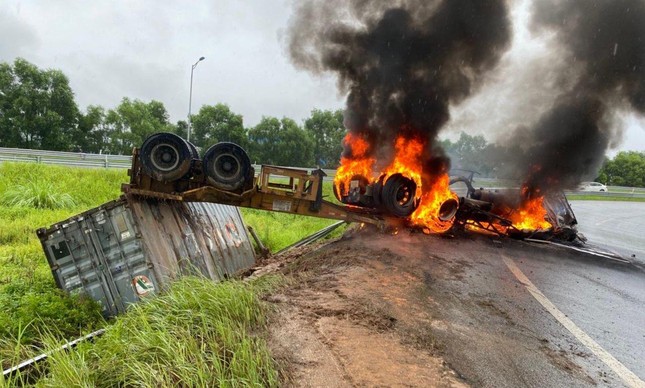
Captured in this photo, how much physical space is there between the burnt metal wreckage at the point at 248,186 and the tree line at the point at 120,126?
2887cm

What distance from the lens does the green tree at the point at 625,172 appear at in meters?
45.4

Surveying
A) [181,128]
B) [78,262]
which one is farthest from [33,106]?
[78,262]

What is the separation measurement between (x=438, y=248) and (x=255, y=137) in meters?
33.6

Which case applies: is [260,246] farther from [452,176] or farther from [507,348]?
[507,348]

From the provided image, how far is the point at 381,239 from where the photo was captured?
7.25 metres

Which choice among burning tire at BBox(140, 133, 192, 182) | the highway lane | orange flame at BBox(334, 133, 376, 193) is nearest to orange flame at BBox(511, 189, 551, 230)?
the highway lane

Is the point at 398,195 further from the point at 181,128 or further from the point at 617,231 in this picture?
the point at 181,128

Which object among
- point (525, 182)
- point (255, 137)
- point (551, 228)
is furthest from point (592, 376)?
point (255, 137)

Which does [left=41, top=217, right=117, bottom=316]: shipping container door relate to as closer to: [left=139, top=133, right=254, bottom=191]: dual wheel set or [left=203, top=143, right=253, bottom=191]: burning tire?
[left=139, top=133, right=254, bottom=191]: dual wheel set

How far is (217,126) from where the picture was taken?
38812 mm

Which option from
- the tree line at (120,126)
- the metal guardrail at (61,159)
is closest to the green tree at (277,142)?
the tree line at (120,126)

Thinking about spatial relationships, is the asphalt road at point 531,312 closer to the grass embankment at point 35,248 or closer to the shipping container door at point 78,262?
the grass embankment at point 35,248

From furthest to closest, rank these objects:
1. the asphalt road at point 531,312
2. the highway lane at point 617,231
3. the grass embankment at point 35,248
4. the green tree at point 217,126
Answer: the green tree at point 217,126 < the highway lane at point 617,231 < the grass embankment at point 35,248 < the asphalt road at point 531,312

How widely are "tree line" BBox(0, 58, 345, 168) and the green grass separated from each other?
33.3 m
